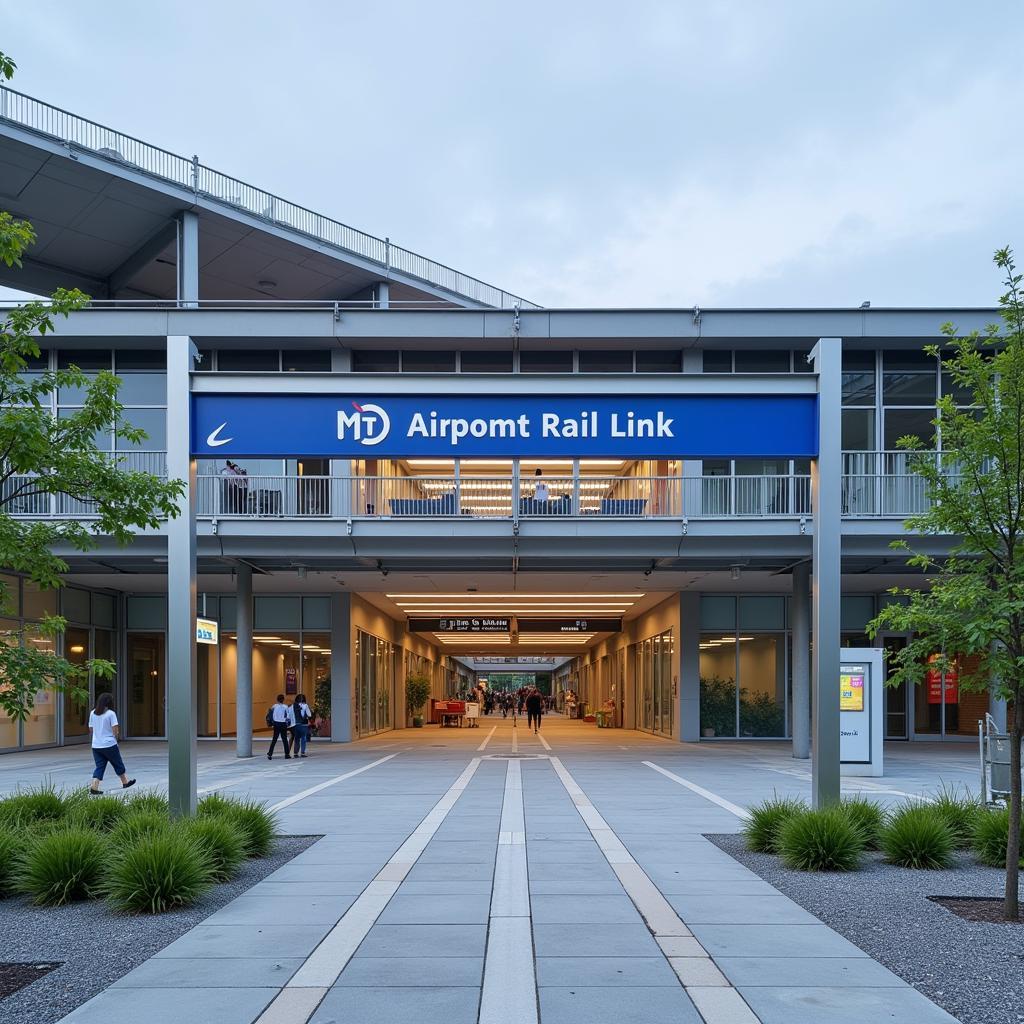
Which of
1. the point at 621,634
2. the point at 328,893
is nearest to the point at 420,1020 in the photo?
the point at 328,893

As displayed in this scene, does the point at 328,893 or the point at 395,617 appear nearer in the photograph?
the point at 328,893

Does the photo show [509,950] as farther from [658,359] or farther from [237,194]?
[237,194]

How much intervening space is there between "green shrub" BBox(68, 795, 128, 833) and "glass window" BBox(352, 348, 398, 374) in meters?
17.3

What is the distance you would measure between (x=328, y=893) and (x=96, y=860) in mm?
1885

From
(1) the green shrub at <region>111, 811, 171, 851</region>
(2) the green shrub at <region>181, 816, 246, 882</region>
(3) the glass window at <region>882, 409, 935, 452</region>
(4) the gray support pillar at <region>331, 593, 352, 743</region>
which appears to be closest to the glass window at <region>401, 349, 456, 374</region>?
(4) the gray support pillar at <region>331, 593, 352, 743</region>

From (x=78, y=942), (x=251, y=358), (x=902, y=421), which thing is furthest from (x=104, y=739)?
(x=902, y=421)

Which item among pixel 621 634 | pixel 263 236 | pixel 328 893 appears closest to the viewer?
pixel 328 893

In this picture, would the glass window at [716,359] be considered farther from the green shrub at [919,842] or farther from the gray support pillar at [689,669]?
the green shrub at [919,842]

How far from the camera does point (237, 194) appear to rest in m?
30.7

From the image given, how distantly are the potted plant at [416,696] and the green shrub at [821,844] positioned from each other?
3452 cm

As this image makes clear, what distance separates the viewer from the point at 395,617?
43125mm

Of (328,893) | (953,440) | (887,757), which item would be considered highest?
(953,440)

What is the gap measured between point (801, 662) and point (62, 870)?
66.2 feet

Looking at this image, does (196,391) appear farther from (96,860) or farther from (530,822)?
(530,822)
